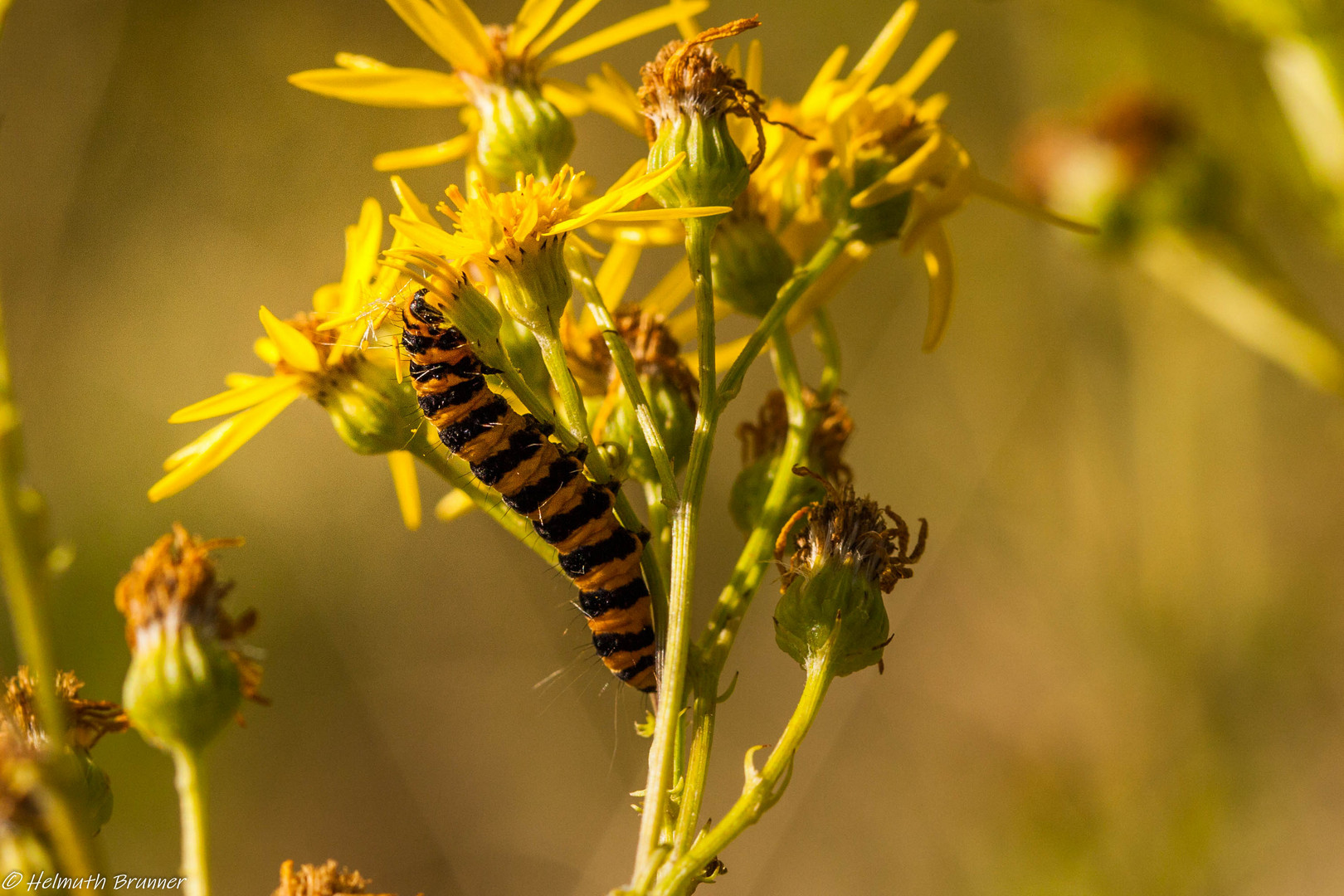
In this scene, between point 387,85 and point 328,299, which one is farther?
point 328,299

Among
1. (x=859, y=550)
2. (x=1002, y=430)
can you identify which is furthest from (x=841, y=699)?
(x=859, y=550)

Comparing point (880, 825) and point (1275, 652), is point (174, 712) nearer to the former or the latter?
point (1275, 652)

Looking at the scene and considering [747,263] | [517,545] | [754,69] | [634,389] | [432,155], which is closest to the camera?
[634,389]

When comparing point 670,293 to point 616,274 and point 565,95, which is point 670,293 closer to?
point 616,274

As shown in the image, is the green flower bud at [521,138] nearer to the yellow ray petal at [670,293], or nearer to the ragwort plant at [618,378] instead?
the ragwort plant at [618,378]

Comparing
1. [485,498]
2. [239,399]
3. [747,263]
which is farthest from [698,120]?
[239,399]

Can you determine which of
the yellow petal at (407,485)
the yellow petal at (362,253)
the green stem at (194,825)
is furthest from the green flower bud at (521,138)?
the green stem at (194,825)
